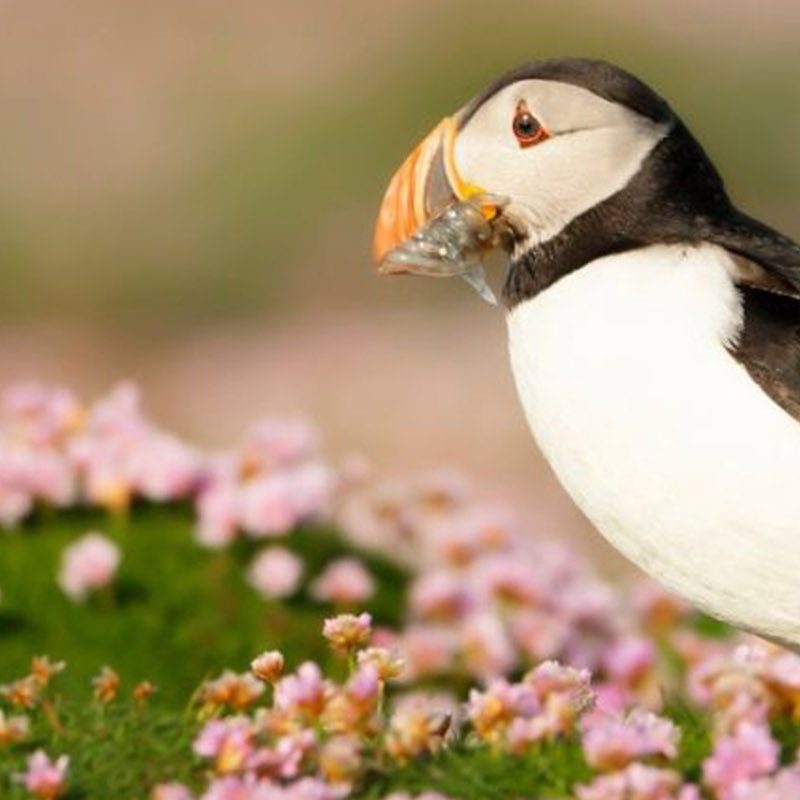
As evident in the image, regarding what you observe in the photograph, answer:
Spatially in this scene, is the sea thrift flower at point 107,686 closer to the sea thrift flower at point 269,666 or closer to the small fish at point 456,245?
the sea thrift flower at point 269,666

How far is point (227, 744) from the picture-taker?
5066 millimetres

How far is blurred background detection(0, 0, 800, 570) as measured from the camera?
51.8 feet

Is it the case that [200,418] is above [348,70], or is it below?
below

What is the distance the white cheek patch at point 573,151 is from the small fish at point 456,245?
11 centimetres

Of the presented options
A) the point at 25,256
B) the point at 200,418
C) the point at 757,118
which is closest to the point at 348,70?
the point at 757,118

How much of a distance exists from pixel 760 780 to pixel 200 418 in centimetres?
1088

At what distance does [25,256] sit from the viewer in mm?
21406

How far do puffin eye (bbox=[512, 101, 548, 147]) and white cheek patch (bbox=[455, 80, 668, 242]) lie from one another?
1 centimetres

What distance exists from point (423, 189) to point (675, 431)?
1.00m

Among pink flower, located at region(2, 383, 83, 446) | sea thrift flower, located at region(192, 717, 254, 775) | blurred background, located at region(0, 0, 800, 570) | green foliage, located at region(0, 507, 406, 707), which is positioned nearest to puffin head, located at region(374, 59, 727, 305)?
sea thrift flower, located at region(192, 717, 254, 775)

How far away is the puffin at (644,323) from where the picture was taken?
566 cm

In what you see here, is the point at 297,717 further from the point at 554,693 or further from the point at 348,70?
the point at 348,70

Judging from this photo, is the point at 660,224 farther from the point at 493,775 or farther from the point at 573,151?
the point at 493,775

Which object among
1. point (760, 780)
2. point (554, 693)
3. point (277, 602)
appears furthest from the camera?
point (277, 602)
